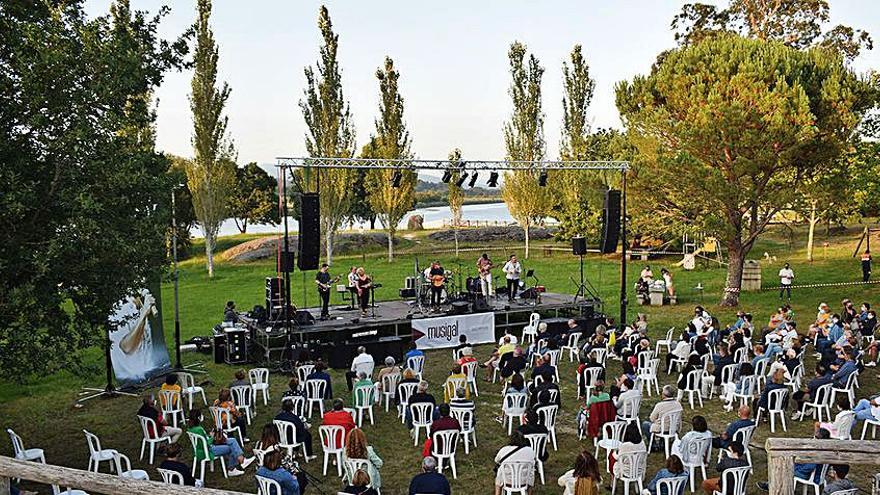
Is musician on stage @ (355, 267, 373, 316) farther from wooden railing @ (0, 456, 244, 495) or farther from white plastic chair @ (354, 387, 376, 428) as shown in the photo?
wooden railing @ (0, 456, 244, 495)

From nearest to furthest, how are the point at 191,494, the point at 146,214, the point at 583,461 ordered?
the point at 191,494, the point at 583,461, the point at 146,214

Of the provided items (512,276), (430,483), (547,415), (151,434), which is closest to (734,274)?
(512,276)

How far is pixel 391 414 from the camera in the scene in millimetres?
11523

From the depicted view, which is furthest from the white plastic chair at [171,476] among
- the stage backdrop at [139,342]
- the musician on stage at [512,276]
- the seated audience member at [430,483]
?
the musician on stage at [512,276]

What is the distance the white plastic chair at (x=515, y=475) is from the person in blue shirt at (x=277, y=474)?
2194 millimetres

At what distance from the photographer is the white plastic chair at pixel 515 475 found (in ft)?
25.0

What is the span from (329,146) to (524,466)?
2350cm

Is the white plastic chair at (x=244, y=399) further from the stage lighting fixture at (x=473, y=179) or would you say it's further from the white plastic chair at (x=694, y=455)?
the stage lighting fixture at (x=473, y=179)

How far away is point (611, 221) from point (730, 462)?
11386 mm

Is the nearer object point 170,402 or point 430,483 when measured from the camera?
point 430,483

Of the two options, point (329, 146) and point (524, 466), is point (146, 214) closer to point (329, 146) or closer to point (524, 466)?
point (524, 466)

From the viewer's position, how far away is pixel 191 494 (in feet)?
9.34

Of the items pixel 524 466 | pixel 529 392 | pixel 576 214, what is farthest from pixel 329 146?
pixel 524 466

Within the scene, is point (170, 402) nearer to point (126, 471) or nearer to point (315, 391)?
point (315, 391)
